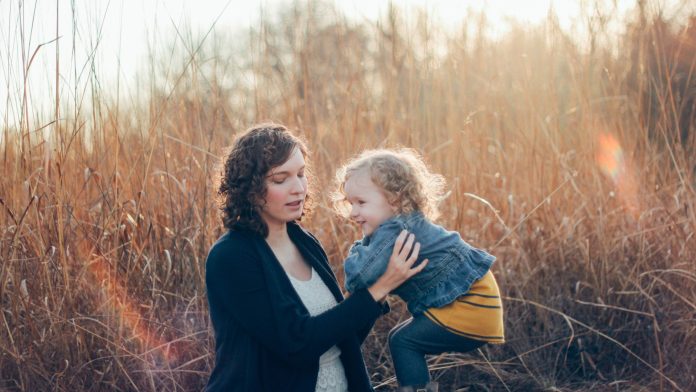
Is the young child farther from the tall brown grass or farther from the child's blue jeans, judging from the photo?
the tall brown grass

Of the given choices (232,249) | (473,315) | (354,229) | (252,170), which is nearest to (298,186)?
(252,170)

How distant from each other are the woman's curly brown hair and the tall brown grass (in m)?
0.69

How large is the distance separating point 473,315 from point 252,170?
761 mm

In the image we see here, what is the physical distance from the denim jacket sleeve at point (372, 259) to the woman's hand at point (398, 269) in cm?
2

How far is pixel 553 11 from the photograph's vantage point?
13.5ft

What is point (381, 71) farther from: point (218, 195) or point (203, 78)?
point (218, 195)

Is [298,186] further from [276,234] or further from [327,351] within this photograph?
[327,351]

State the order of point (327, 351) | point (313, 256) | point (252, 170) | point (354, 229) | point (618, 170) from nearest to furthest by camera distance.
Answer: point (252, 170) < point (327, 351) < point (313, 256) < point (354, 229) < point (618, 170)

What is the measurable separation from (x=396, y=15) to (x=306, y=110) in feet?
2.33

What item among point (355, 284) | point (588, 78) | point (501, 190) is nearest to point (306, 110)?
point (501, 190)

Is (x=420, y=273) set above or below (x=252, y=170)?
below

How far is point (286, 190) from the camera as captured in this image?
236cm

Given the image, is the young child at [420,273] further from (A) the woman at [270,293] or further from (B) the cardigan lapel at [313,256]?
(B) the cardigan lapel at [313,256]

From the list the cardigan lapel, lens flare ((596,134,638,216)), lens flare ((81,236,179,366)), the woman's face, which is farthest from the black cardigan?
lens flare ((596,134,638,216))
